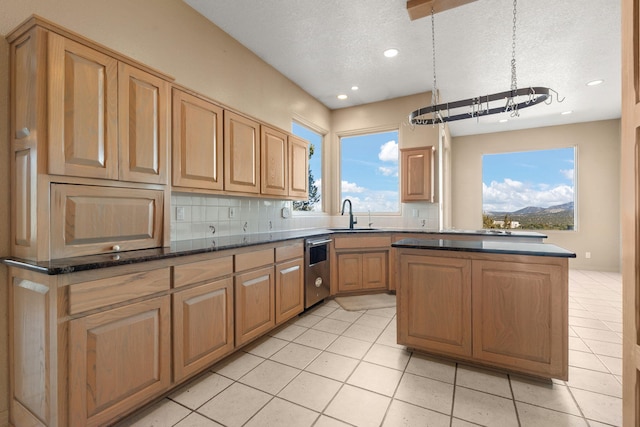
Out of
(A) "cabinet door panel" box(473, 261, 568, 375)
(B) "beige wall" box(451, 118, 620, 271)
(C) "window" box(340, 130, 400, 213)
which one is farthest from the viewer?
(B) "beige wall" box(451, 118, 620, 271)

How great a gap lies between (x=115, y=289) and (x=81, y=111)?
0.98 metres

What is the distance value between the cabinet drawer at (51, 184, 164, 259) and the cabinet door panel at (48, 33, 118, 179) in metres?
0.12

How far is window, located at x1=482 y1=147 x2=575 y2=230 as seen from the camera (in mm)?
6234

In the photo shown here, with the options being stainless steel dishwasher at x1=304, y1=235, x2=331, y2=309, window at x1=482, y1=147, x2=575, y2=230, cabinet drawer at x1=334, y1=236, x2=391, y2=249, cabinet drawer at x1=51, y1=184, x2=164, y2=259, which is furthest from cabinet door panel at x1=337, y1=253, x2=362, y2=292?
window at x1=482, y1=147, x2=575, y2=230

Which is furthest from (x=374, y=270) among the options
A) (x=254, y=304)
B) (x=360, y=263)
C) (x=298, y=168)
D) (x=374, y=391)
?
(x=374, y=391)

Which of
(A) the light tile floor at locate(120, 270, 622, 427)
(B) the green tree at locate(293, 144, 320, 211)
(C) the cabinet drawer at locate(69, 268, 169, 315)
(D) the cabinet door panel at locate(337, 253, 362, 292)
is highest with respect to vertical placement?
(B) the green tree at locate(293, 144, 320, 211)

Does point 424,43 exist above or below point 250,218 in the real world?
above

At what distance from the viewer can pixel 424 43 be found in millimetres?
3205

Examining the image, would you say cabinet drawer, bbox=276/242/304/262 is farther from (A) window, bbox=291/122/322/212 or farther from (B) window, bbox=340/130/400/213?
(B) window, bbox=340/130/400/213

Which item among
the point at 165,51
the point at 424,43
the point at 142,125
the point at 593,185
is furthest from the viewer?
the point at 593,185

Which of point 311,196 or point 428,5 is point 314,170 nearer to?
point 311,196

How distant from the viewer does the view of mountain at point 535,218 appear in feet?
20.4

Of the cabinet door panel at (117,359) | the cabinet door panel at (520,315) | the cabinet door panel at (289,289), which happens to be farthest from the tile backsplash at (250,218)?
the cabinet door panel at (520,315)

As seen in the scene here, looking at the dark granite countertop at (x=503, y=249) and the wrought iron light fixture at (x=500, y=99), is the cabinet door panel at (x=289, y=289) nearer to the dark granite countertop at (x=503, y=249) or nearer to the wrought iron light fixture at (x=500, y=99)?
the dark granite countertop at (x=503, y=249)
